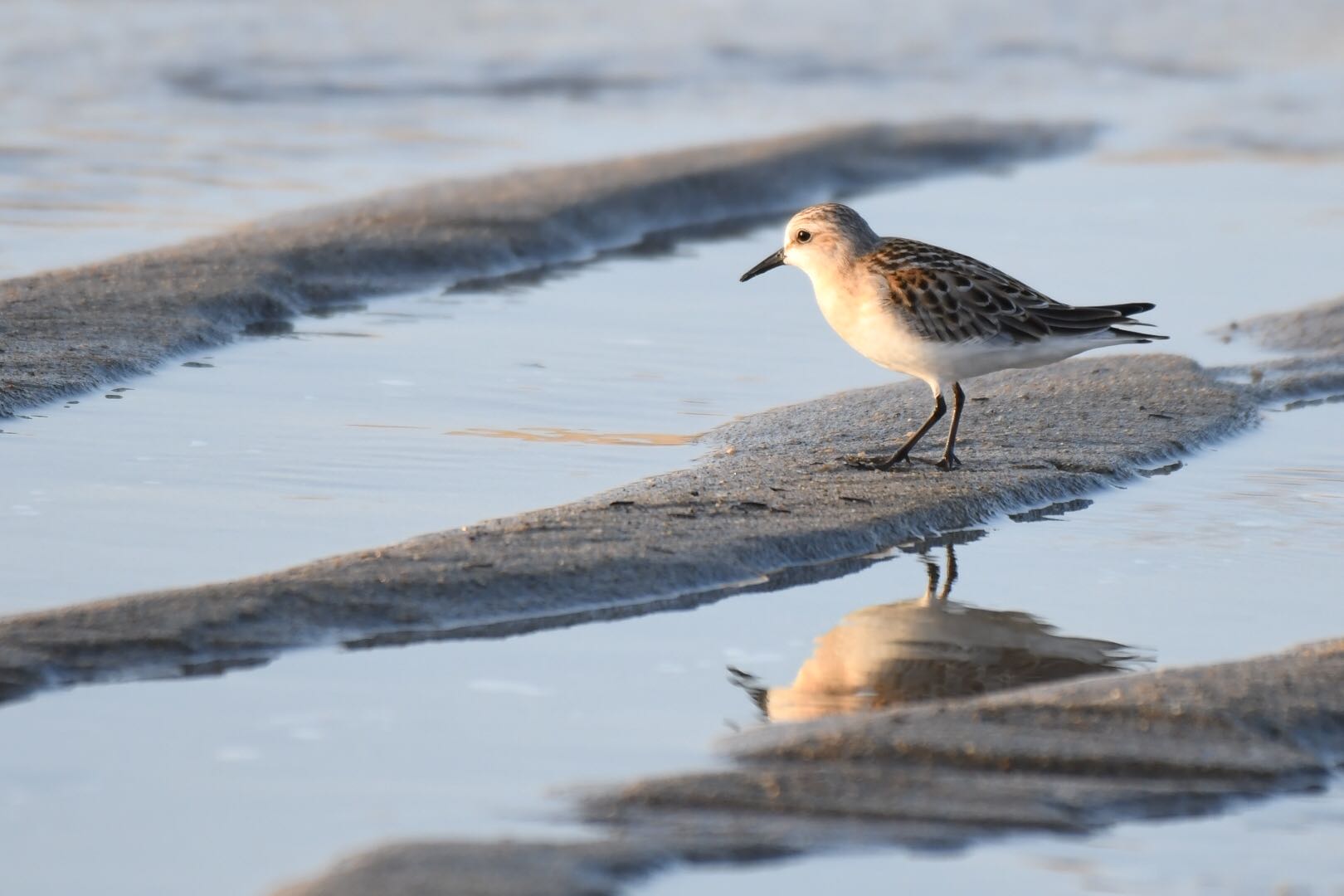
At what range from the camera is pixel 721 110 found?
14.8m

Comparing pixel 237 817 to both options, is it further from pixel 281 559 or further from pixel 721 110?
pixel 721 110

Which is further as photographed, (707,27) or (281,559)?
(707,27)

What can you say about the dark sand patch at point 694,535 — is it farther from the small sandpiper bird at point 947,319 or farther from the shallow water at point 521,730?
the small sandpiper bird at point 947,319

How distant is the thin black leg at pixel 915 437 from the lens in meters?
6.30

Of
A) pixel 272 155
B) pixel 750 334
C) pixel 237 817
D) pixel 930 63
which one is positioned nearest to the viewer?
pixel 237 817

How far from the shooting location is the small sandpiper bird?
244 inches

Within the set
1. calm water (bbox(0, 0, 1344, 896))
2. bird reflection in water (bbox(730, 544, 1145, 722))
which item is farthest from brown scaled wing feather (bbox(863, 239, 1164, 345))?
bird reflection in water (bbox(730, 544, 1145, 722))

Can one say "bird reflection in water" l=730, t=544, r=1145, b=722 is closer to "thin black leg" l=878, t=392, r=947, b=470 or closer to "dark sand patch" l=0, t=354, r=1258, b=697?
"dark sand patch" l=0, t=354, r=1258, b=697

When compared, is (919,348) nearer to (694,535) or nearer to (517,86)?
(694,535)

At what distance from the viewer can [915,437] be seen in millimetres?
6348

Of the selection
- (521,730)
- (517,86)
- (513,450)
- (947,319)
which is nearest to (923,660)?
(521,730)

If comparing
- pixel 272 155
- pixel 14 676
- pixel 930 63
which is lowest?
pixel 14 676

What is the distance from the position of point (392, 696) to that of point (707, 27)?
14.9 metres

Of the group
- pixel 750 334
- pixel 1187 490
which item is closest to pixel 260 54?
pixel 750 334
